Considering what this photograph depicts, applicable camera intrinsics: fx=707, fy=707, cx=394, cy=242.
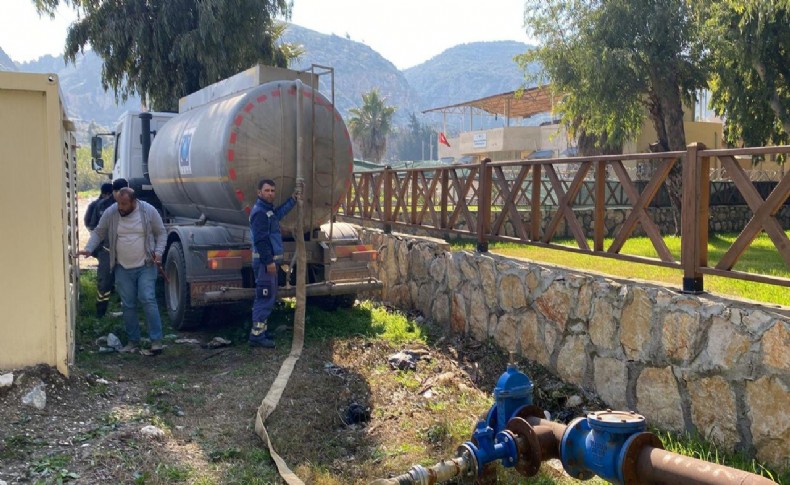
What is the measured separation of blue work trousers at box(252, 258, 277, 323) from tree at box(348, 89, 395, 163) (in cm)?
5776

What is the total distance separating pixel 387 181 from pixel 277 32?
42.8ft

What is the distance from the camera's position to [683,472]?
2678 millimetres

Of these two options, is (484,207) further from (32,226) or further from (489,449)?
(489,449)

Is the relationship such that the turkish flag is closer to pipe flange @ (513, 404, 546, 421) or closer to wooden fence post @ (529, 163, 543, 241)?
wooden fence post @ (529, 163, 543, 241)

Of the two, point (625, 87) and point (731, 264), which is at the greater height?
point (625, 87)

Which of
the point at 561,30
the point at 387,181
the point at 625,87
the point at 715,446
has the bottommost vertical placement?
the point at 715,446

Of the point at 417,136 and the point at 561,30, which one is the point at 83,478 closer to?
the point at 561,30

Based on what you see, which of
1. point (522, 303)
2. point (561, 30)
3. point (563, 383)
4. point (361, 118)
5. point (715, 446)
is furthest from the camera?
point (361, 118)

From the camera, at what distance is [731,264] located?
206 inches

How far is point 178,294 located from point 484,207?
13.1 feet

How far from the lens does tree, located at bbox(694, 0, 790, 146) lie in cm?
1458

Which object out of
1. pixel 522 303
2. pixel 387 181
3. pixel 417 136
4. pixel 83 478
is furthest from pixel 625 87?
pixel 417 136

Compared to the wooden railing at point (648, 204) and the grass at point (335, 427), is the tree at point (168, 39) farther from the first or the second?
the grass at point (335, 427)

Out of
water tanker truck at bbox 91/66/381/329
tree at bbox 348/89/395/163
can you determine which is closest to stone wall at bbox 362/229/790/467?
water tanker truck at bbox 91/66/381/329
